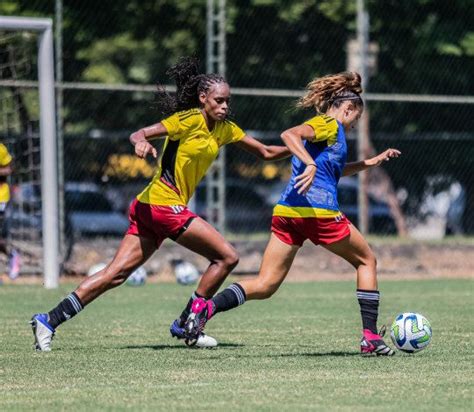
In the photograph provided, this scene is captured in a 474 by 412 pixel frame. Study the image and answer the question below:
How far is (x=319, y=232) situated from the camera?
867 cm

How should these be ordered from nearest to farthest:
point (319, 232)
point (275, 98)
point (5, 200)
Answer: point (319, 232)
point (5, 200)
point (275, 98)

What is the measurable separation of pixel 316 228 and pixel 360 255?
380 millimetres

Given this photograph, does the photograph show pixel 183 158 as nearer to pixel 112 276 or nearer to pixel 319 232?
pixel 112 276

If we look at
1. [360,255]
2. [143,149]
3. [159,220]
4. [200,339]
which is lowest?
[200,339]

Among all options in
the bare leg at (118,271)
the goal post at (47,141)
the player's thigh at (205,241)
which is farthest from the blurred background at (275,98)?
the bare leg at (118,271)

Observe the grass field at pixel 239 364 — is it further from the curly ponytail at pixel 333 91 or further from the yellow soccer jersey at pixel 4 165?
the yellow soccer jersey at pixel 4 165

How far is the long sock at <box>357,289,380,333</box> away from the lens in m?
8.66

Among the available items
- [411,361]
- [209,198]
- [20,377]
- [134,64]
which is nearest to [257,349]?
[411,361]

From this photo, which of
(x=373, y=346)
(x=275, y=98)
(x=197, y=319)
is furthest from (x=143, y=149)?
(x=275, y=98)

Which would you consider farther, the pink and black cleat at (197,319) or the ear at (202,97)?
the ear at (202,97)

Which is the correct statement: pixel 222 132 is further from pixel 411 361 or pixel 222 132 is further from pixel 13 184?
pixel 13 184

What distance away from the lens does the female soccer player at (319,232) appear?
8.65 meters

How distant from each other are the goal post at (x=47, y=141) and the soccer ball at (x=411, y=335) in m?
7.90

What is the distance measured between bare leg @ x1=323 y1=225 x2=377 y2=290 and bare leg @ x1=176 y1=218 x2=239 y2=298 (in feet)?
2.72
